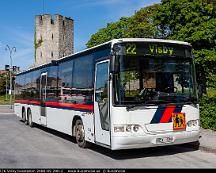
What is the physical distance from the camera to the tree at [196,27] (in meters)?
16.5

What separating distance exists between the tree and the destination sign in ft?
22.6

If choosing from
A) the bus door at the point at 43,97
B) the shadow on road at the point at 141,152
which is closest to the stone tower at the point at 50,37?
the bus door at the point at 43,97

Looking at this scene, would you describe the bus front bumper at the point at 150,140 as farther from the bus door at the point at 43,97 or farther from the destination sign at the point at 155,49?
the bus door at the point at 43,97

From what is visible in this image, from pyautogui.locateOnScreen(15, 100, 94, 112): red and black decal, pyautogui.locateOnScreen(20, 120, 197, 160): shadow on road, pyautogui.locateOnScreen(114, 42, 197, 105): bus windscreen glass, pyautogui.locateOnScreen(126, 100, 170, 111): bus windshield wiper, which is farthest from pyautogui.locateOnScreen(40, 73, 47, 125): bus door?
pyautogui.locateOnScreen(126, 100, 170, 111): bus windshield wiper

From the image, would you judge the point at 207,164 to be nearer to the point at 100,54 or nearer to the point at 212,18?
the point at 100,54

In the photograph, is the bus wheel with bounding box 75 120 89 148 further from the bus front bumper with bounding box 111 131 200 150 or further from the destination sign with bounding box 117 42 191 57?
the destination sign with bounding box 117 42 191 57

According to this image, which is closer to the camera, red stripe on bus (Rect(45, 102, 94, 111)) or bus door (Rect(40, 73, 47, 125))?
red stripe on bus (Rect(45, 102, 94, 111))

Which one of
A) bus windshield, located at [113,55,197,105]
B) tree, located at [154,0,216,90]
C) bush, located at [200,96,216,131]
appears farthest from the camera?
tree, located at [154,0,216,90]

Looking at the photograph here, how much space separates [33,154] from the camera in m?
10.1

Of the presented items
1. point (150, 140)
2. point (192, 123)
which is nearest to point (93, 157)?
point (150, 140)

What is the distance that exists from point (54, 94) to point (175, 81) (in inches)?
223

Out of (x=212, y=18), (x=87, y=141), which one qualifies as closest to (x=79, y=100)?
(x=87, y=141)

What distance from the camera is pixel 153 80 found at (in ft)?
31.0

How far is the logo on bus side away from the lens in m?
9.32
